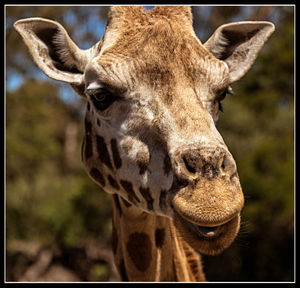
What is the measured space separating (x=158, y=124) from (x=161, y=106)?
0.48 ft

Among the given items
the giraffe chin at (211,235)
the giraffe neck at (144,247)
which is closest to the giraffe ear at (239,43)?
the giraffe neck at (144,247)

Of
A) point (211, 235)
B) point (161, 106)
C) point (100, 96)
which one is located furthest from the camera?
point (100, 96)

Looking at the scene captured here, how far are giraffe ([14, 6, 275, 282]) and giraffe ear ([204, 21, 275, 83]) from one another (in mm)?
10

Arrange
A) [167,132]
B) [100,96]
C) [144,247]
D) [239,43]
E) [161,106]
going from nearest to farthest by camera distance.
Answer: [167,132] < [161,106] < [100,96] < [144,247] < [239,43]

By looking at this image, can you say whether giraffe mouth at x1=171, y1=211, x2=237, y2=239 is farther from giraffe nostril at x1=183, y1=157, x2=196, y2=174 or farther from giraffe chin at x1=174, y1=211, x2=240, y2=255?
giraffe nostril at x1=183, y1=157, x2=196, y2=174

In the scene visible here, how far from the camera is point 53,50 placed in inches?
164

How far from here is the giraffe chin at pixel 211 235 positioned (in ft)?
9.49

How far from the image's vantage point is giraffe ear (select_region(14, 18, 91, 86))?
158 inches

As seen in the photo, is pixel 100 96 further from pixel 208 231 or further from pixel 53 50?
pixel 208 231

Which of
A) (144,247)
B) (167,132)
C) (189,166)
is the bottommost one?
(144,247)

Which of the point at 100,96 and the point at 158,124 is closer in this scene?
the point at 158,124

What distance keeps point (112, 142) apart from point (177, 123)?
2.63ft

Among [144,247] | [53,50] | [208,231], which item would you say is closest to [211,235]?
[208,231]

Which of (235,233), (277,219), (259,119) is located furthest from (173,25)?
(259,119)
